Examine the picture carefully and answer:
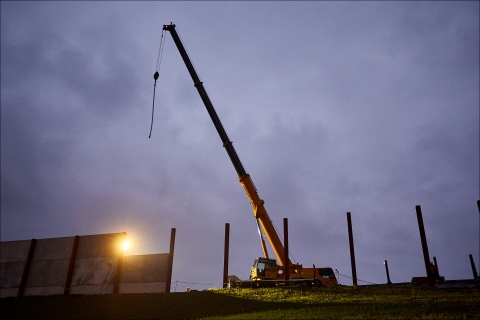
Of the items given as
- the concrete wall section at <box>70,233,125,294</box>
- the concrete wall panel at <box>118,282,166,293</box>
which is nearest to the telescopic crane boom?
the concrete wall panel at <box>118,282,166,293</box>

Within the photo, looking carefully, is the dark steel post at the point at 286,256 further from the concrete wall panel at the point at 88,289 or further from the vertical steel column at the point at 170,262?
the concrete wall panel at the point at 88,289

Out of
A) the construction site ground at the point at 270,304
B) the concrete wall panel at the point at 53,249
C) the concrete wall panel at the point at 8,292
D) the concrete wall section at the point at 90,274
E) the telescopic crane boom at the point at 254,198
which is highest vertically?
the telescopic crane boom at the point at 254,198

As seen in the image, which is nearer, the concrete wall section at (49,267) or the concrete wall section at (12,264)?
the concrete wall section at (49,267)

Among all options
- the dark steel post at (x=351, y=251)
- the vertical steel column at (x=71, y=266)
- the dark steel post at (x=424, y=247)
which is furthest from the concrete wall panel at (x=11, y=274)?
the dark steel post at (x=424, y=247)

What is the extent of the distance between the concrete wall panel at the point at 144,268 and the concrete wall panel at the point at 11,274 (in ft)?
31.9

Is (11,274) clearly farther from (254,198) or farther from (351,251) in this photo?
(351,251)

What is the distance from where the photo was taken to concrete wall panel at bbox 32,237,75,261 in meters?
31.8

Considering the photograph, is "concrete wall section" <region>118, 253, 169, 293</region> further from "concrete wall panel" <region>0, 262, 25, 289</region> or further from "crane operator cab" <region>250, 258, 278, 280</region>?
"concrete wall panel" <region>0, 262, 25, 289</region>

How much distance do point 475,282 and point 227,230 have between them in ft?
53.3

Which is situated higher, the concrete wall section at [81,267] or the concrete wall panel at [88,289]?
the concrete wall section at [81,267]

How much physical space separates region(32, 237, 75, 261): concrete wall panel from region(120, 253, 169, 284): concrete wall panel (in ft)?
17.9

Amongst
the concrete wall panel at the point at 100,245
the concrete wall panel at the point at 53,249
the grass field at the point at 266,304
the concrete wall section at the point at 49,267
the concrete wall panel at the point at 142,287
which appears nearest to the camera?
the grass field at the point at 266,304

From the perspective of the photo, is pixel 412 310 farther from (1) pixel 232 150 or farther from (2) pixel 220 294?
(1) pixel 232 150

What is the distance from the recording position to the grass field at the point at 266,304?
17078mm
